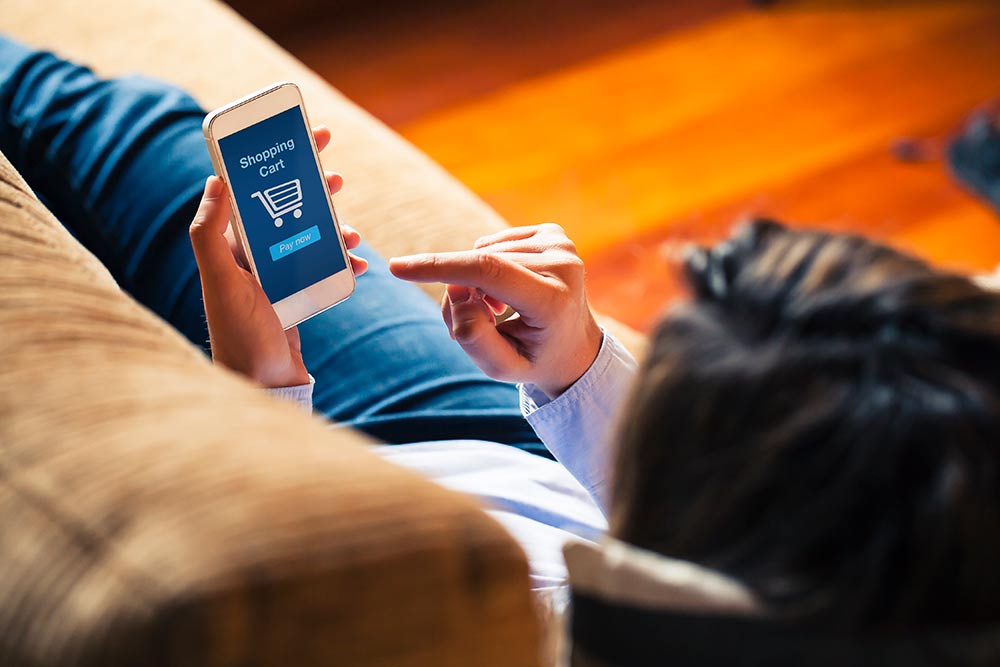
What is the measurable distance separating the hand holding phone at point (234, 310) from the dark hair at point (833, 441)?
1.29 ft

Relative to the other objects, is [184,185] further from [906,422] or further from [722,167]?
[722,167]

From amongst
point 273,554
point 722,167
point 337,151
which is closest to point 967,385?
point 273,554

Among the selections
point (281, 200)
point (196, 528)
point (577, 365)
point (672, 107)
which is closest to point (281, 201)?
point (281, 200)

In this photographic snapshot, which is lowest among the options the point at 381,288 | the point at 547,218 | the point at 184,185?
the point at 547,218

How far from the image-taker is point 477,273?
28.6 inches

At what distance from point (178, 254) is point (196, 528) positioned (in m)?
0.60

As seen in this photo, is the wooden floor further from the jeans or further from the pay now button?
the pay now button

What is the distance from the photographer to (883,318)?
374mm

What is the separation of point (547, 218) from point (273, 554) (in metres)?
1.62

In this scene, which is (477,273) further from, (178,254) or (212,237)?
(178,254)

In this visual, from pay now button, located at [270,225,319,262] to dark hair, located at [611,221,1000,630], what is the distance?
0.46 meters

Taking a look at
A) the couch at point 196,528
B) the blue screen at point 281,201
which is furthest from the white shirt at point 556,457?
the couch at point 196,528

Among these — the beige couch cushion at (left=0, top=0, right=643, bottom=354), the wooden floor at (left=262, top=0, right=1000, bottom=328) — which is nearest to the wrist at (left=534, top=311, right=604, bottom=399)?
the beige couch cushion at (left=0, top=0, right=643, bottom=354)

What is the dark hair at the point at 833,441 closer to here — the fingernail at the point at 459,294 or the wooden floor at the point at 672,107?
the fingernail at the point at 459,294
